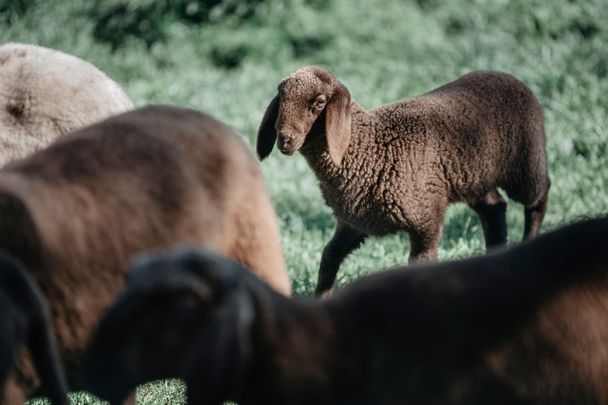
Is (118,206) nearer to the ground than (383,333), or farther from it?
farther from it

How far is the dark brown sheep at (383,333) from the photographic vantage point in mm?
2801

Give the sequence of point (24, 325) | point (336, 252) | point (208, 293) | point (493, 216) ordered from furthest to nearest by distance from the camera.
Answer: point (493, 216) → point (336, 252) → point (24, 325) → point (208, 293)

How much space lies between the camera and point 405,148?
653 cm

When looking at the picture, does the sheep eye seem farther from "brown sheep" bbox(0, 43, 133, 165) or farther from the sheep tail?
the sheep tail

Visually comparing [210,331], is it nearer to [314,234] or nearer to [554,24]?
[314,234]

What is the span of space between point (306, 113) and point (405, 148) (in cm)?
72

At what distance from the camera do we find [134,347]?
9.44 feet

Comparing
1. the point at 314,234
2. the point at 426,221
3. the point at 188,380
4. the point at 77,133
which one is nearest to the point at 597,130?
the point at 314,234

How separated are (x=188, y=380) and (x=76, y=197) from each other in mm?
1223

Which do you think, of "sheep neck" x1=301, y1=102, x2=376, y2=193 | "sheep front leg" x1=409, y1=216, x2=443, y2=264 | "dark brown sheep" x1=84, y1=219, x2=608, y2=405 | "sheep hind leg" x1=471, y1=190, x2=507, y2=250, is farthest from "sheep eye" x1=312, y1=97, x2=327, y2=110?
"dark brown sheep" x1=84, y1=219, x2=608, y2=405

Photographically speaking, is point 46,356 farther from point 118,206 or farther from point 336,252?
point 336,252

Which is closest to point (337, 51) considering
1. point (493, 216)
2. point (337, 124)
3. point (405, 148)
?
point (493, 216)

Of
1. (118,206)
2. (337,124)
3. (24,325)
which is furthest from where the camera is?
(337,124)

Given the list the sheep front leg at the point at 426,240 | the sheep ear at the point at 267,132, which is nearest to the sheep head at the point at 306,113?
the sheep ear at the point at 267,132
